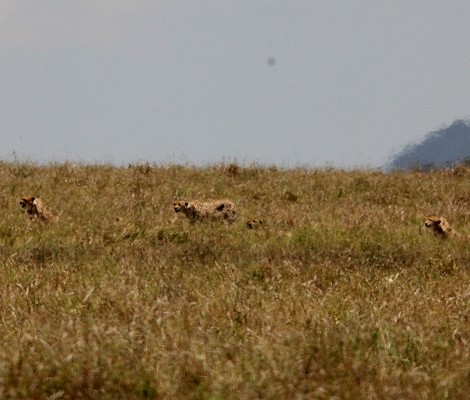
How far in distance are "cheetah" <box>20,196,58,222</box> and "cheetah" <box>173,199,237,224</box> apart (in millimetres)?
1684

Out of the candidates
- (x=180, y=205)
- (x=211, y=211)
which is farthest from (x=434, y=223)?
(x=180, y=205)

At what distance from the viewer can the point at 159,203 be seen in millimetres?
12383

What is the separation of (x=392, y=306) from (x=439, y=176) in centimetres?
1140

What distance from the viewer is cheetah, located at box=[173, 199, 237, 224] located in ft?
35.6

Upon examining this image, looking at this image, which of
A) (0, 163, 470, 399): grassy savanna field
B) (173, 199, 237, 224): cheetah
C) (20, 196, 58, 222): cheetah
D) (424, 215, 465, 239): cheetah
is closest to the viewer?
(0, 163, 470, 399): grassy savanna field

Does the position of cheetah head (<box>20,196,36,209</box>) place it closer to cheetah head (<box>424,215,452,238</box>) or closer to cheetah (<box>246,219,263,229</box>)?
cheetah (<box>246,219,263,229</box>)

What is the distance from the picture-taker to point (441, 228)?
1020 centimetres

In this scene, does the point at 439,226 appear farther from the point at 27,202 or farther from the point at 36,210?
the point at 27,202

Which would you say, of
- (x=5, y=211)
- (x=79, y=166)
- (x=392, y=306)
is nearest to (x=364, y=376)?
(x=392, y=306)

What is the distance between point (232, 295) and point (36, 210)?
5338 millimetres

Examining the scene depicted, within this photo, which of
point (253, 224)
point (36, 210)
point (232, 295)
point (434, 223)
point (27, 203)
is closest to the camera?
point (232, 295)

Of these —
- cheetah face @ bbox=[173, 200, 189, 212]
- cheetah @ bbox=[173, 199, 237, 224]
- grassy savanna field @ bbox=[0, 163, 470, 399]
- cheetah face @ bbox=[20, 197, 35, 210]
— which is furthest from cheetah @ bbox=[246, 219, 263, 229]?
cheetah face @ bbox=[20, 197, 35, 210]

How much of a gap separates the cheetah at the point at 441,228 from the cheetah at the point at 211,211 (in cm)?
246

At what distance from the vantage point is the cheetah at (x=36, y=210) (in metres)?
10.6
